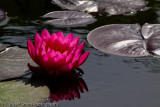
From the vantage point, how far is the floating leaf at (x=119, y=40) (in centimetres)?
151

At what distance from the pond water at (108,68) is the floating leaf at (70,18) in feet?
0.18

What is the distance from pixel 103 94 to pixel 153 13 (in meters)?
1.09

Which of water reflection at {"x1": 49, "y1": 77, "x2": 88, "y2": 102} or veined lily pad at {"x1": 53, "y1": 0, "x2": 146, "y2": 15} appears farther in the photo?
veined lily pad at {"x1": 53, "y1": 0, "x2": 146, "y2": 15}

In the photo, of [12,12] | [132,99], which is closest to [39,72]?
[132,99]

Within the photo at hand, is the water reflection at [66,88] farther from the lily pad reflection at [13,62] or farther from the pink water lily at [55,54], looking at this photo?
the lily pad reflection at [13,62]

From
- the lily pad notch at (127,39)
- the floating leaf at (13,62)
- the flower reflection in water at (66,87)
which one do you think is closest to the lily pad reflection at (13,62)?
the floating leaf at (13,62)

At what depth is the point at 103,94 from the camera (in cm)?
117

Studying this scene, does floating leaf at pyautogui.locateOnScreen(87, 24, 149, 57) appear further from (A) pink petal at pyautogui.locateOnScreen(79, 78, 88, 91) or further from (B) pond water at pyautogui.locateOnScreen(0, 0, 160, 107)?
(A) pink petal at pyautogui.locateOnScreen(79, 78, 88, 91)

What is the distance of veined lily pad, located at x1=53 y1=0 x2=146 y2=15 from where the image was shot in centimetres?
216

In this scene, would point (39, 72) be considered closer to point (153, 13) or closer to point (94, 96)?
point (94, 96)

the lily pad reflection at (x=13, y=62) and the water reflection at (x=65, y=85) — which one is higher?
the lily pad reflection at (x=13, y=62)

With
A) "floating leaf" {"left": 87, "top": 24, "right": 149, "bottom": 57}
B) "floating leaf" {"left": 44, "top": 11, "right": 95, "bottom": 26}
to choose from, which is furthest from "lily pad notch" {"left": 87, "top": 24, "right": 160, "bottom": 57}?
"floating leaf" {"left": 44, "top": 11, "right": 95, "bottom": 26}

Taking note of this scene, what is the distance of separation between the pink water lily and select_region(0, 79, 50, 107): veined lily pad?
8 cm

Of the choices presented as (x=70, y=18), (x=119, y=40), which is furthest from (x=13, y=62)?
(x=70, y=18)
